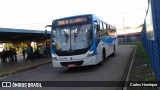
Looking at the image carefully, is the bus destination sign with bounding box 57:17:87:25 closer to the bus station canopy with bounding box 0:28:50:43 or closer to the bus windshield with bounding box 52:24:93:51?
the bus windshield with bounding box 52:24:93:51

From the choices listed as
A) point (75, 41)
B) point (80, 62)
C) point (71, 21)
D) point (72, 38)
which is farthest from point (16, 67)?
point (80, 62)

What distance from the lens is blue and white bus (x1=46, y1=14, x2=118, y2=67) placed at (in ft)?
51.3

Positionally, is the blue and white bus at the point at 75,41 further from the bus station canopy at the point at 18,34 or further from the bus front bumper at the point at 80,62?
the bus station canopy at the point at 18,34

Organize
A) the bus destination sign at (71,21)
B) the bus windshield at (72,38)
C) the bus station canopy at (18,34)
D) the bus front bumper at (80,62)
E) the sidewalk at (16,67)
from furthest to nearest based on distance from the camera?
the bus station canopy at (18,34), the sidewalk at (16,67), the bus destination sign at (71,21), the bus windshield at (72,38), the bus front bumper at (80,62)

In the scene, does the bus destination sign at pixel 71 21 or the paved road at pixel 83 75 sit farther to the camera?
the bus destination sign at pixel 71 21

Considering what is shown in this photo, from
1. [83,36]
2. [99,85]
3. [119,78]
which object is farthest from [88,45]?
[99,85]

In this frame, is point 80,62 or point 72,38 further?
point 72,38

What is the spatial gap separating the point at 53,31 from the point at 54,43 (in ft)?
2.42

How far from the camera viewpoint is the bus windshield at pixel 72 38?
51.7 ft

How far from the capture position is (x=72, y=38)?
15.9m

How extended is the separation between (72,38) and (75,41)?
0.80 feet

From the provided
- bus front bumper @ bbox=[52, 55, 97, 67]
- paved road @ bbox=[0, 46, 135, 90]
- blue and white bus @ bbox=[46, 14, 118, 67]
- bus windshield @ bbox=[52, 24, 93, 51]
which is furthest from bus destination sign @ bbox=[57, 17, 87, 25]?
paved road @ bbox=[0, 46, 135, 90]

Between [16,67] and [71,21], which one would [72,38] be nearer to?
[71,21]

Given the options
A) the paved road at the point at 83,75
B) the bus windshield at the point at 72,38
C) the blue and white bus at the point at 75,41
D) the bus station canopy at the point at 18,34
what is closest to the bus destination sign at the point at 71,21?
the blue and white bus at the point at 75,41
